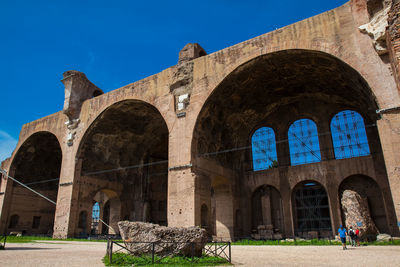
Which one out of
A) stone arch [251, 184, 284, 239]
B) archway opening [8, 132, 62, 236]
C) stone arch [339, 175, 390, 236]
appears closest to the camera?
stone arch [339, 175, 390, 236]

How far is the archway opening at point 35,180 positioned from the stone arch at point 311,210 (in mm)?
18720

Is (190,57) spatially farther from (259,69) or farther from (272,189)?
(272,189)

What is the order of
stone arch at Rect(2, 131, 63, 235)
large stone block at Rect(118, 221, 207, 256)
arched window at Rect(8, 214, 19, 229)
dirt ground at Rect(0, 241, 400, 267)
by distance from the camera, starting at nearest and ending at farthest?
dirt ground at Rect(0, 241, 400, 267), large stone block at Rect(118, 221, 207, 256), arched window at Rect(8, 214, 19, 229), stone arch at Rect(2, 131, 63, 235)

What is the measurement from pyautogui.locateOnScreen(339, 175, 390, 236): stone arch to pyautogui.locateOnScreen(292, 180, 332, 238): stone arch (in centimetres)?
115

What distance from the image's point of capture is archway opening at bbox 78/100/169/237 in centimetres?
2042

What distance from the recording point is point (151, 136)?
76.7 ft

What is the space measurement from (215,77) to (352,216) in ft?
29.4

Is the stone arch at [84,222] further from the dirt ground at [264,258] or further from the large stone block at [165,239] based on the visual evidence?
the large stone block at [165,239]

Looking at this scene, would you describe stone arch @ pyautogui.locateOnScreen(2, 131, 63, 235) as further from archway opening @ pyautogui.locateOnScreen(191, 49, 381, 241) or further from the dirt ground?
the dirt ground

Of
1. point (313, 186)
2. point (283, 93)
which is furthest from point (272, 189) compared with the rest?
point (283, 93)

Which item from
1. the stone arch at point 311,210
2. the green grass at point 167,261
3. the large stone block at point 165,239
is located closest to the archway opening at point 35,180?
the stone arch at point 311,210

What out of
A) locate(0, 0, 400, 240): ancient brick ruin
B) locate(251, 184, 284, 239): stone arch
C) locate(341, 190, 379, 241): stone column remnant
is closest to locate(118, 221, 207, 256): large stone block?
locate(0, 0, 400, 240): ancient brick ruin

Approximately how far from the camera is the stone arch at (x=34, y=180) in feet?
79.8

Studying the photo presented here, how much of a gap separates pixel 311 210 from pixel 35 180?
861 inches
